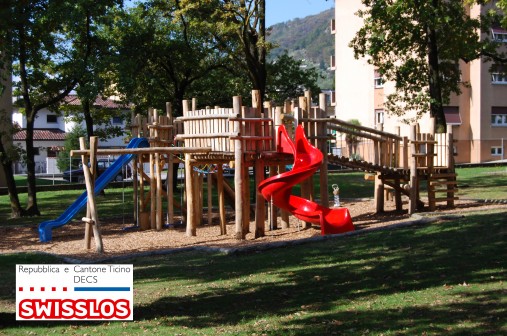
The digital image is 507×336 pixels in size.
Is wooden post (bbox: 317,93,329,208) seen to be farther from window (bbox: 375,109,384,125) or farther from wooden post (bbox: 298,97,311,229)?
window (bbox: 375,109,384,125)

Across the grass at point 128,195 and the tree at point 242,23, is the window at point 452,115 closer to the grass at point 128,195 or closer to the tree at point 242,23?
the grass at point 128,195

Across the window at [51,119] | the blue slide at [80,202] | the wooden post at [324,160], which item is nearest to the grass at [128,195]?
the blue slide at [80,202]

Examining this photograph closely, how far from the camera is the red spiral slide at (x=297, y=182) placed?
718 inches

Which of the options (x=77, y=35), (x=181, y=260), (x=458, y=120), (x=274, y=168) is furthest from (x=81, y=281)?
(x=458, y=120)

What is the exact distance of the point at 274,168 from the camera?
22.2 m

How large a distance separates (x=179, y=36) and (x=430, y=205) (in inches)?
619

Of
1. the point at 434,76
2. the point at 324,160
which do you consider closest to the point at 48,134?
the point at 434,76

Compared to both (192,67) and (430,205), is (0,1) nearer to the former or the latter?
(430,205)

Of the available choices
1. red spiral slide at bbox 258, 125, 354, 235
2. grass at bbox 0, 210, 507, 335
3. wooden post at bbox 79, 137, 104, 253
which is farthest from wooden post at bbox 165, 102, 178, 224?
grass at bbox 0, 210, 507, 335

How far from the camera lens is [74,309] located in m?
9.51

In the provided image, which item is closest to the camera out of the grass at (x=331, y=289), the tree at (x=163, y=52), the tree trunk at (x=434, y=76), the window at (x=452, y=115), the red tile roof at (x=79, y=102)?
the grass at (x=331, y=289)

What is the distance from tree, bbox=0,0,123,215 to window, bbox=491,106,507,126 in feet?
121

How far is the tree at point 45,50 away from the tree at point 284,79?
9.65 metres

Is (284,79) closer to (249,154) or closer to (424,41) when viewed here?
(424,41)
